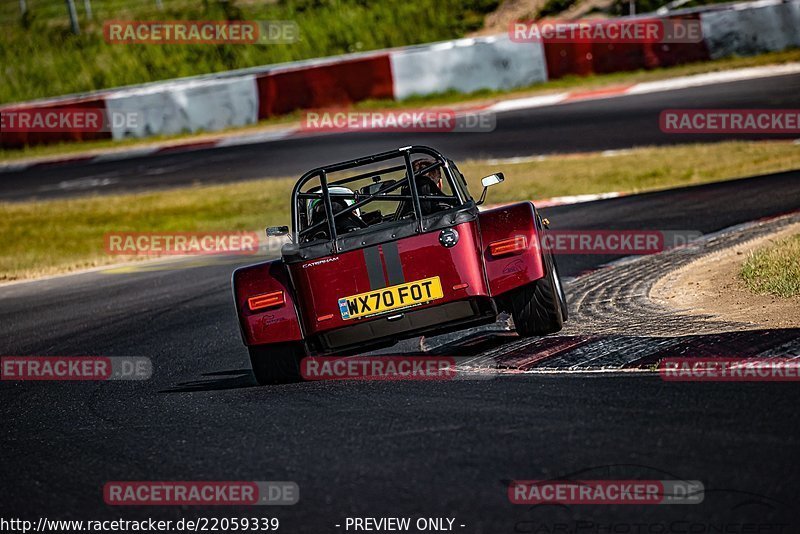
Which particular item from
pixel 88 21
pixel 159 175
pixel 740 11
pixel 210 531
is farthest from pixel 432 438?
pixel 88 21

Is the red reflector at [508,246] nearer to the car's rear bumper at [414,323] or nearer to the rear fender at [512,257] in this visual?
the rear fender at [512,257]

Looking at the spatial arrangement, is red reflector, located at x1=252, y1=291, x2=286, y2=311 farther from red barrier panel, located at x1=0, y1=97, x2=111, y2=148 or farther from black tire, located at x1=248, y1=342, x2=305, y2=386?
red barrier panel, located at x1=0, y1=97, x2=111, y2=148

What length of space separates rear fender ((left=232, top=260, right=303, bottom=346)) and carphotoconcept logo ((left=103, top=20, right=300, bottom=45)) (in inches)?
1065

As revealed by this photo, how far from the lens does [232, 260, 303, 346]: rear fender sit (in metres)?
7.15

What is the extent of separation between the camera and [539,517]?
4129 mm

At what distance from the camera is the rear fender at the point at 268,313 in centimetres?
715

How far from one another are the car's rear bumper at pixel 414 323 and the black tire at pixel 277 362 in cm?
26

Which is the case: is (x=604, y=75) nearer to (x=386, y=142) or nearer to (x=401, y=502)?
(x=386, y=142)

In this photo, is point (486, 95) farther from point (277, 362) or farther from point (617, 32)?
point (277, 362)

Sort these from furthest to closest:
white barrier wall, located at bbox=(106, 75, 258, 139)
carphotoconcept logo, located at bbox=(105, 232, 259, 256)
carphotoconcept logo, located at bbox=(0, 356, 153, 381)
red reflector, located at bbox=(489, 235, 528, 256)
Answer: white barrier wall, located at bbox=(106, 75, 258, 139), carphotoconcept logo, located at bbox=(105, 232, 259, 256), carphotoconcept logo, located at bbox=(0, 356, 153, 381), red reflector, located at bbox=(489, 235, 528, 256)

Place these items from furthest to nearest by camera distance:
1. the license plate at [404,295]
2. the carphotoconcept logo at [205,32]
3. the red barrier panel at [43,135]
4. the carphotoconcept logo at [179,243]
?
1. the carphotoconcept logo at [205,32]
2. the red barrier panel at [43,135]
3. the carphotoconcept logo at [179,243]
4. the license plate at [404,295]

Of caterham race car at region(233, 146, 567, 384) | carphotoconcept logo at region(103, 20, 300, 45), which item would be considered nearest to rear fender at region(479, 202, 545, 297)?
caterham race car at region(233, 146, 567, 384)

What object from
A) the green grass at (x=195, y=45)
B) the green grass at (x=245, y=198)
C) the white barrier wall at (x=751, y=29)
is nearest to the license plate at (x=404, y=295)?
the green grass at (x=245, y=198)

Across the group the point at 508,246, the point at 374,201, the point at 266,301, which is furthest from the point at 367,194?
the point at 508,246
